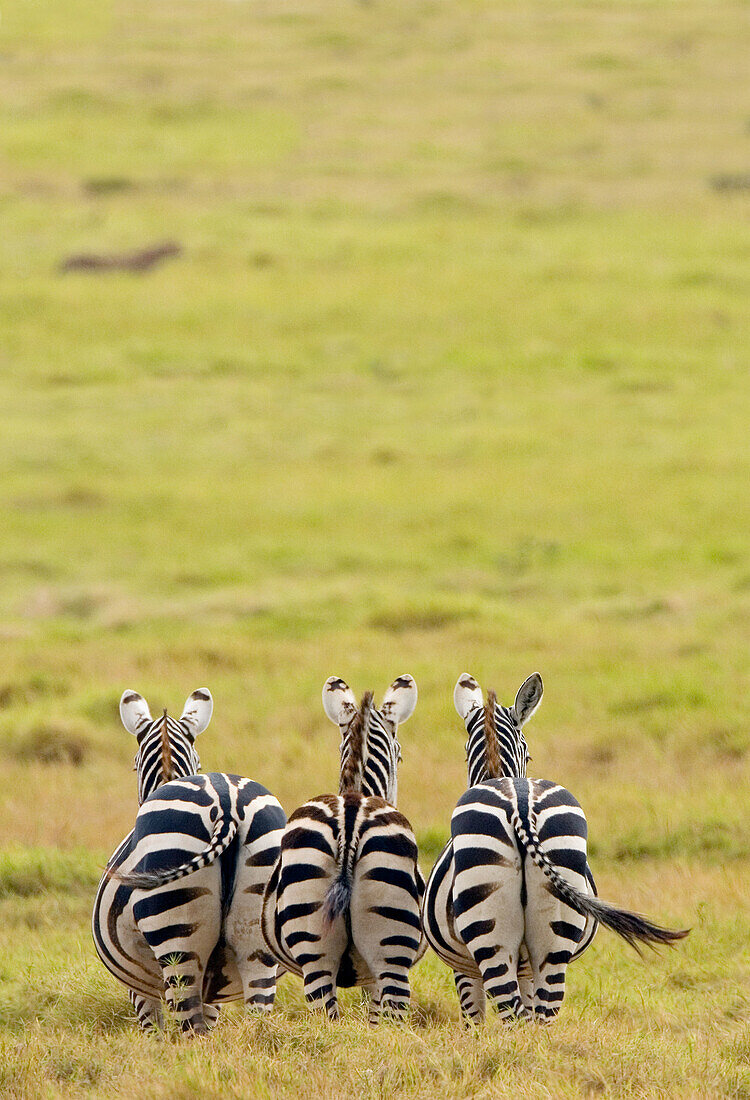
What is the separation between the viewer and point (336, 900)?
5035mm

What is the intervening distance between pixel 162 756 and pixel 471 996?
156 cm

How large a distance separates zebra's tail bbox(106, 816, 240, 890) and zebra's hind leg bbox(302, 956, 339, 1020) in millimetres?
527

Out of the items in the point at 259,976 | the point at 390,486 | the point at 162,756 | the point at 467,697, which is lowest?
the point at 259,976

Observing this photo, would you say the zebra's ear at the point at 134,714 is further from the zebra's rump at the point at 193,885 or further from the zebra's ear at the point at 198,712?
the zebra's rump at the point at 193,885

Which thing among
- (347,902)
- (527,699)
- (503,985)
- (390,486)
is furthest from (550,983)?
(390,486)

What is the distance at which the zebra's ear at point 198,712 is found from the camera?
6191 millimetres

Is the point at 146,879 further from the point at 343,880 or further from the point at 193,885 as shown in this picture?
the point at 343,880

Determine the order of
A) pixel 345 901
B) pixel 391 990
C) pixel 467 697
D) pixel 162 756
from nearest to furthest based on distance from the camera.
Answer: pixel 345 901
pixel 391 990
pixel 162 756
pixel 467 697

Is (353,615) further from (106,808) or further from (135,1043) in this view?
(135,1043)

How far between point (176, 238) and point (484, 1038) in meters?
30.0

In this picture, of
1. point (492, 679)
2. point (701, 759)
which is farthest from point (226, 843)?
point (492, 679)

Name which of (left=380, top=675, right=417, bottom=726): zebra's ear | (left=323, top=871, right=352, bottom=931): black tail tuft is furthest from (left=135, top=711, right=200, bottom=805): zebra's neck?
(left=323, top=871, right=352, bottom=931): black tail tuft

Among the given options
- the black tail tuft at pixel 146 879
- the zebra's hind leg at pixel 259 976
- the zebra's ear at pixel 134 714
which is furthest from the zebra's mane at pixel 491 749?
the zebra's ear at pixel 134 714

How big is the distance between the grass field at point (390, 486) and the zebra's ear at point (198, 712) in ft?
3.87
